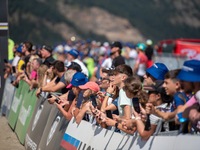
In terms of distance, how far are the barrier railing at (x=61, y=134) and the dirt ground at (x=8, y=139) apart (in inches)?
5.4

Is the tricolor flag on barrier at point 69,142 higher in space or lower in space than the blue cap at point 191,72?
lower

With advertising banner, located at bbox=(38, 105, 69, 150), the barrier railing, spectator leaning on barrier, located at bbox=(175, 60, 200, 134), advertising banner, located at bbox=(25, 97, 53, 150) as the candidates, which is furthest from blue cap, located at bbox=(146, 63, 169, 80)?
advertising banner, located at bbox=(25, 97, 53, 150)

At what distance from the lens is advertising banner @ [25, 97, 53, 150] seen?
5629mm

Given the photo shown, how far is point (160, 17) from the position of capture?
6144 centimetres

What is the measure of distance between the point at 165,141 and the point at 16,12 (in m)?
47.0

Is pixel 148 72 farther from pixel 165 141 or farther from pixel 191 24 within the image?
pixel 191 24

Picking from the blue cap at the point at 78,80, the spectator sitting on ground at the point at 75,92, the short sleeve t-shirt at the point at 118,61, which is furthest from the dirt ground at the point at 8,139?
the short sleeve t-shirt at the point at 118,61

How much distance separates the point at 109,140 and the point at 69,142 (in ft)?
2.90

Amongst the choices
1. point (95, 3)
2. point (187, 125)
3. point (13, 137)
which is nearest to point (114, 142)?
point (187, 125)

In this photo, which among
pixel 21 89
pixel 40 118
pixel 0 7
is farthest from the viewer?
pixel 0 7

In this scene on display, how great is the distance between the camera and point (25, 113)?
7.10 m

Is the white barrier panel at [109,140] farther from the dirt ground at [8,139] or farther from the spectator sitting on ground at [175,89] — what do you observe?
the dirt ground at [8,139]

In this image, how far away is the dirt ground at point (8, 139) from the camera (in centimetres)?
646

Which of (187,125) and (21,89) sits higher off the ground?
(187,125)
